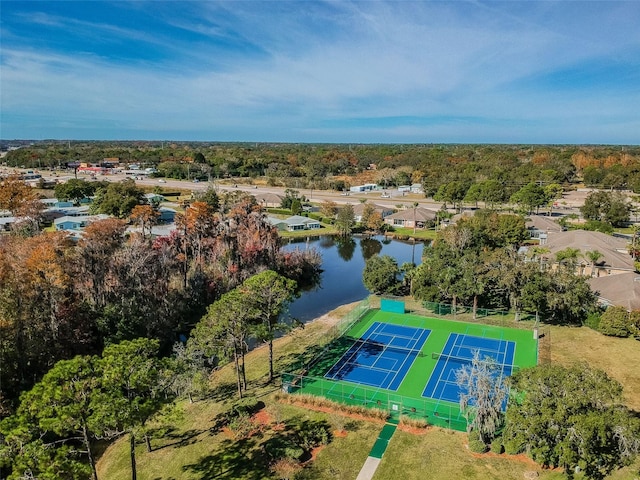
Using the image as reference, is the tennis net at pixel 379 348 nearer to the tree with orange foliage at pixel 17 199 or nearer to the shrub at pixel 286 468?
the shrub at pixel 286 468

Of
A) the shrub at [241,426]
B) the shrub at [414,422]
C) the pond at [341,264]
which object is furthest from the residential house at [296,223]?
the shrub at [414,422]

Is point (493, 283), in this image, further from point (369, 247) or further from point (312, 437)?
point (369, 247)

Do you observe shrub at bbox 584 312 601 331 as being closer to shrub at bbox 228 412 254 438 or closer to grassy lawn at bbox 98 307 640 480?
grassy lawn at bbox 98 307 640 480

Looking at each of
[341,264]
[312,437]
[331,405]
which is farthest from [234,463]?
[341,264]

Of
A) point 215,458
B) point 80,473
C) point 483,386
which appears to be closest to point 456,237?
point 483,386

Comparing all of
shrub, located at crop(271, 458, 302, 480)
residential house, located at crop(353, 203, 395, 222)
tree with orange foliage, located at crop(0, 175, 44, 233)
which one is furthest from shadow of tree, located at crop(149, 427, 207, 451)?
residential house, located at crop(353, 203, 395, 222)

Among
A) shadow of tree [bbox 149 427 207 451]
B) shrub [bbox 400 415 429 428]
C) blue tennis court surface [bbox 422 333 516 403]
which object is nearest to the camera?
shadow of tree [bbox 149 427 207 451]
